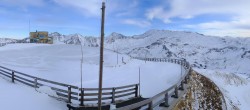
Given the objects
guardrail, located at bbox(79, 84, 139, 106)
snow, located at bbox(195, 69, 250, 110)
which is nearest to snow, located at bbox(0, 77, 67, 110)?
guardrail, located at bbox(79, 84, 139, 106)

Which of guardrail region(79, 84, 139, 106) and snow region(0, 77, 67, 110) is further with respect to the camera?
guardrail region(79, 84, 139, 106)

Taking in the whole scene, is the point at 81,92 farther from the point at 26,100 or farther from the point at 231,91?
the point at 231,91

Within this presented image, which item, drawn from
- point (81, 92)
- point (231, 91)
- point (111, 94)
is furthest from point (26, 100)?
point (231, 91)

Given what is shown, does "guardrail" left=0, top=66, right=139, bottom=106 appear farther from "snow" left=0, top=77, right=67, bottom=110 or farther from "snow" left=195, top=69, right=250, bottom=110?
"snow" left=195, top=69, right=250, bottom=110

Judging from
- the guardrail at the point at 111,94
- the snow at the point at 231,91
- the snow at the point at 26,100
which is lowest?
the snow at the point at 231,91

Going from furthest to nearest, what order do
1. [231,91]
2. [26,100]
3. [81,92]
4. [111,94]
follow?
[231,91]
[111,94]
[26,100]
[81,92]

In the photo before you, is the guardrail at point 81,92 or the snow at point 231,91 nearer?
the guardrail at point 81,92

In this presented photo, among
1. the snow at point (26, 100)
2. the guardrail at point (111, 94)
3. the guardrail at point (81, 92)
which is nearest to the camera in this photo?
the snow at point (26, 100)

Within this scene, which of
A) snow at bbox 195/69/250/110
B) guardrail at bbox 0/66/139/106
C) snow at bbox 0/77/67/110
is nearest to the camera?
snow at bbox 0/77/67/110

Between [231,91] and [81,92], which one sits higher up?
[81,92]

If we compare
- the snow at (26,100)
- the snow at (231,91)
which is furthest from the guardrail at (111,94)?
the snow at (231,91)

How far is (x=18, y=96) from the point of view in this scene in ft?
65.3

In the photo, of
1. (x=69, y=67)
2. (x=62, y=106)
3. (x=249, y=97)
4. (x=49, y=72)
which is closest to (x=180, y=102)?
(x=62, y=106)

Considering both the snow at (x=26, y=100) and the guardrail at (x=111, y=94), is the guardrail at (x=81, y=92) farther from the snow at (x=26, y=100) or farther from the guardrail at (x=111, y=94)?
the snow at (x=26, y=100)
